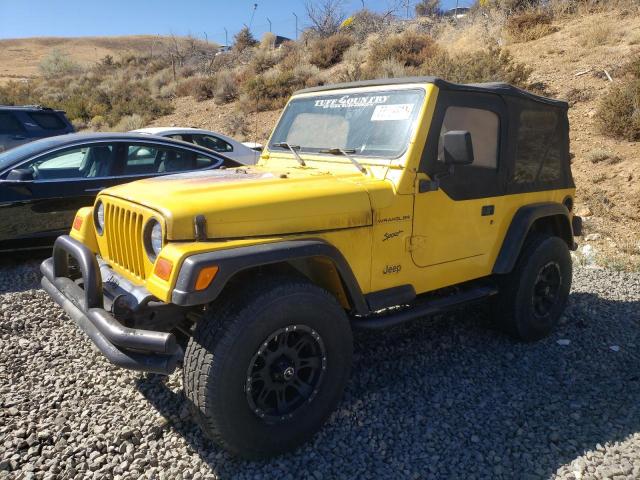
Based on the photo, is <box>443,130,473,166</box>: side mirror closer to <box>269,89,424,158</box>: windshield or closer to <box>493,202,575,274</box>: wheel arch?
<box>269,89,424,158</box>: windshield

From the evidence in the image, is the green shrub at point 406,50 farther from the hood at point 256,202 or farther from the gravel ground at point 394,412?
the hood at point 256,202

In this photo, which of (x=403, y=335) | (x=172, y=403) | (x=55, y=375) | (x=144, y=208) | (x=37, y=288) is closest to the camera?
(x=144, y=208)

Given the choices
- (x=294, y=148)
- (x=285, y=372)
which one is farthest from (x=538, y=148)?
(x=285, y=372)

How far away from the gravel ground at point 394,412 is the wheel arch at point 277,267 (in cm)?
80

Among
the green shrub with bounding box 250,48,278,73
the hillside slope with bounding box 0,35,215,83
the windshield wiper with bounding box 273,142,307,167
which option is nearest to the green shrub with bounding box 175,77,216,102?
the green shrub with bounding box 250,48,278,73

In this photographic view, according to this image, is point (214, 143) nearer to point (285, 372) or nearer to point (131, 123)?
point (285, 372)

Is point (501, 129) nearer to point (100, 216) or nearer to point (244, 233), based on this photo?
point (244, 233)

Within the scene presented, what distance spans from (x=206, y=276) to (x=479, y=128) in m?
2.36

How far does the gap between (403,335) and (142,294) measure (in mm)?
2367

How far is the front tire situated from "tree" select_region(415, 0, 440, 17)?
25433 millimetres

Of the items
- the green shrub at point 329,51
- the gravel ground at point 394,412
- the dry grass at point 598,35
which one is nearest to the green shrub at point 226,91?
the green shrub at point 329,51

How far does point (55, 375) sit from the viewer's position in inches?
140

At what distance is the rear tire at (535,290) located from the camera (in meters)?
4.09

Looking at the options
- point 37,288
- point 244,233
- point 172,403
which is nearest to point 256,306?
point 244,233
